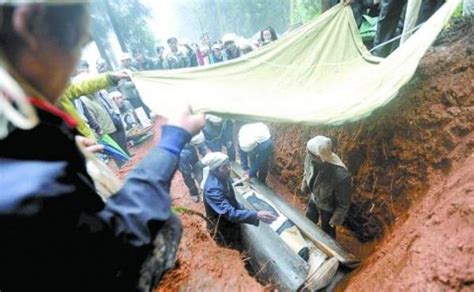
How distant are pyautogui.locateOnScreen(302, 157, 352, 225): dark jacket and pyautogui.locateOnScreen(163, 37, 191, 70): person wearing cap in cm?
523

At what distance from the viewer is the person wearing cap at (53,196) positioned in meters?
0.54

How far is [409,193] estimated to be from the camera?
11.4 feet

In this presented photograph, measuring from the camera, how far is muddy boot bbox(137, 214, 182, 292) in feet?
2.47

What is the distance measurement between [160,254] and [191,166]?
15.8 ft

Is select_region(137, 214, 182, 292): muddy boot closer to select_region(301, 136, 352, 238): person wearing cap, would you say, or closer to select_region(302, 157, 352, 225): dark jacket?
select_region(301, 136, 352, 238): person wearing cap

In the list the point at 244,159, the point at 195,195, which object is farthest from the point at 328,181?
the point at 195,195

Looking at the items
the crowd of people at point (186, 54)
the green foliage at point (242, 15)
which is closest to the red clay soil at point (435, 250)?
the crowd of people at point (186, 54)

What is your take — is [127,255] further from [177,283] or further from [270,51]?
[270,51]

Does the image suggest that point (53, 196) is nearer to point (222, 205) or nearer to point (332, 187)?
point (222, 205)

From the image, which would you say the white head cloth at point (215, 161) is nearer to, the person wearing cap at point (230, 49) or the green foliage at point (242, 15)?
the person wearing cap at point (230, 49)

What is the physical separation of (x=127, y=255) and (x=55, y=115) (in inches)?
13.9

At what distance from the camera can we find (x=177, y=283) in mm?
2340

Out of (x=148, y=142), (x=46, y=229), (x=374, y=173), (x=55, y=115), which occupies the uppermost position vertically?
(x=55, y=115)

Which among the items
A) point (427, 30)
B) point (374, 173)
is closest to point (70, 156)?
point (427, 30)
